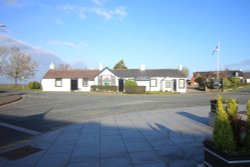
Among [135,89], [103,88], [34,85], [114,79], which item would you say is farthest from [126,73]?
[34,85]

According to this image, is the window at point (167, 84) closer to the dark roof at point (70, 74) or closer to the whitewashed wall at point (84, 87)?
the whitewashed wall at point (84, 87)

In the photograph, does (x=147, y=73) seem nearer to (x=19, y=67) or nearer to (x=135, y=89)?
(x=135, y=89)

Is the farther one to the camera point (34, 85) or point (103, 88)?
point (34, 85)

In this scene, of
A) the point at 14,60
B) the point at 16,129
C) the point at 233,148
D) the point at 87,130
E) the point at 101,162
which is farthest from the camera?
the point at 14,60

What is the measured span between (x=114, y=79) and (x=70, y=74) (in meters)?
11.1

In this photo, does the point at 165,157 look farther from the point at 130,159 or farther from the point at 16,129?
the point at 16,129

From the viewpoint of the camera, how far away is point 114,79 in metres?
58.2

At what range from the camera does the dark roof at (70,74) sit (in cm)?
6209

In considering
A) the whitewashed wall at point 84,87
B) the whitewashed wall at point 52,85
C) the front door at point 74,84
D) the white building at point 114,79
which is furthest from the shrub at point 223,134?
the whitewashed wall at point 52,85

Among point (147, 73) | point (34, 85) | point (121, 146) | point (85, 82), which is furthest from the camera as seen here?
point (34, 85)

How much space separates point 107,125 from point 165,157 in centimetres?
640

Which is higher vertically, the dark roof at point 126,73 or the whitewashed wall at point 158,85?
the dark roof at point 126,73

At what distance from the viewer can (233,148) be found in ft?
16.2

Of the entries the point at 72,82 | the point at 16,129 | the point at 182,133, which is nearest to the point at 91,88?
the point at 72,82
